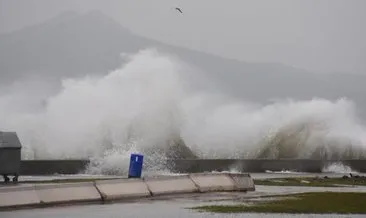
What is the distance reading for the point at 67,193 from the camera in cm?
1812

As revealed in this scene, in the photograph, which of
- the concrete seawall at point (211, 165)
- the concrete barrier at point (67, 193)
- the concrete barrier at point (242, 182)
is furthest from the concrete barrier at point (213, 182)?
the concrete seawall at point (211, 165)

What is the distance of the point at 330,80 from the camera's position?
13812 cm

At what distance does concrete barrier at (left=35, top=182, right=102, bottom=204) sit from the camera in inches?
696

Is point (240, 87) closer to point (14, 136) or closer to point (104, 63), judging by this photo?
point (104, 63)

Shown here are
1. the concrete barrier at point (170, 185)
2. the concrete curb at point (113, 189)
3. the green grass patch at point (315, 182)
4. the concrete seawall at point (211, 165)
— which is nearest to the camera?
the concrete curb at point (113, 189)

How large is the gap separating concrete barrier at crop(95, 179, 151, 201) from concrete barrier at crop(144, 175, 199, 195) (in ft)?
0.90

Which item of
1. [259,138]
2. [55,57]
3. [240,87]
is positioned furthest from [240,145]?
[55,57]

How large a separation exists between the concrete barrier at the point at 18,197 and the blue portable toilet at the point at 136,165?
4922mm

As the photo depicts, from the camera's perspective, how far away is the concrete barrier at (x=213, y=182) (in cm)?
2145

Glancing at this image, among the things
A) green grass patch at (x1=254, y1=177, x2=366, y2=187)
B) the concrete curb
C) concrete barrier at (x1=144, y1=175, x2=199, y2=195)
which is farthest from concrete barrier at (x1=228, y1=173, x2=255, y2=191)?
green grass patch at (x1=254, y1=177, x2=366, y2=187)

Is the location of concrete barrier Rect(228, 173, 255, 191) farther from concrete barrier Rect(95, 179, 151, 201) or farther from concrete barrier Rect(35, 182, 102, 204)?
concrete barrier Rect(35, 182, 102, 204)

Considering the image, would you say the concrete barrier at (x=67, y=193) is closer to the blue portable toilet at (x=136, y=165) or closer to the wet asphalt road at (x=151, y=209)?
the wet asphalt road at (x=151, y=209)

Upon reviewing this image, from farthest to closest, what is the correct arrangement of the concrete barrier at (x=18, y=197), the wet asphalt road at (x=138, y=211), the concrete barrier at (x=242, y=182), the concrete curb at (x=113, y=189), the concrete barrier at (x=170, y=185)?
the concrete barrier at (x=242, y=182), the concrete barrier at (x=170, y=185), the concrete curb at (x=113, y=189), the concrete barrier at (x=18, y=197), the wet asphalt road at (x=138, y=211)

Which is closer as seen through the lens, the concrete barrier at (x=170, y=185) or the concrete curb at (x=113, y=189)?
the concrete curb at (x=113, y=189)
